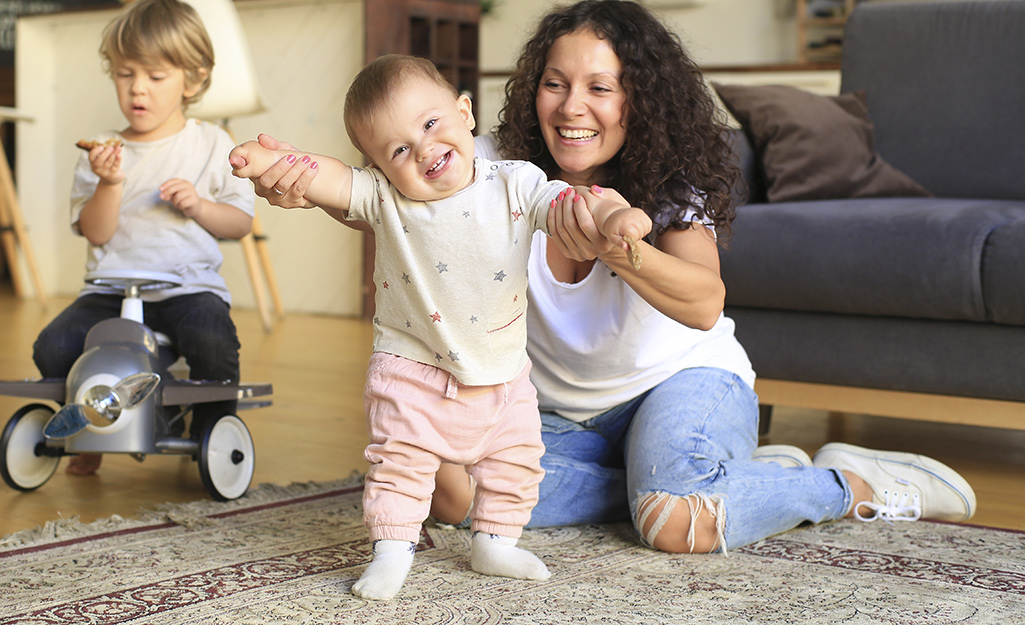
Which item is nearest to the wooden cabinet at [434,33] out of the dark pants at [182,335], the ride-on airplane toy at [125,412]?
the dark pants at [182,335]

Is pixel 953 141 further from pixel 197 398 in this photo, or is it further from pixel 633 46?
pixel 197 398

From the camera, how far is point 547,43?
4.40ft

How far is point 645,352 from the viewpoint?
137 centimetres

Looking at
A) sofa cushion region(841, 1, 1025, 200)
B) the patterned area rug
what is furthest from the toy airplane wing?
sofa cushion region(841, 1, 1025, 200)

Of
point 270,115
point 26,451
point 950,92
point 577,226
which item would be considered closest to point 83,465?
point 26,451

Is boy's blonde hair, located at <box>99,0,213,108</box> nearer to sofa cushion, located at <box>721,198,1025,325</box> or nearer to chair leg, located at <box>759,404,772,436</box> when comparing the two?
sofa cushion, located at <box>721,198,1025,325</box>

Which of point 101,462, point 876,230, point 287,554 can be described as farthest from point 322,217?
point 287,554

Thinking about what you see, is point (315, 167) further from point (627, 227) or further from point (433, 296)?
point (627, 227)

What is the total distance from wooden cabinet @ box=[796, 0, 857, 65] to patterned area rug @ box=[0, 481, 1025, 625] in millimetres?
4154

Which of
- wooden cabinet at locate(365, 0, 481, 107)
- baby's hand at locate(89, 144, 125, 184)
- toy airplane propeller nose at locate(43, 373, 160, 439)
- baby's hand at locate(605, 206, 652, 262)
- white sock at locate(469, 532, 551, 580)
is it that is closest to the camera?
baby's hand at locate(605, 206, 652, 262)

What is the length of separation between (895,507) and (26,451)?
1185 mm

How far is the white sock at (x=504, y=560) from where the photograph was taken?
1079 millimetres

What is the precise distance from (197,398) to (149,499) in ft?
0.51

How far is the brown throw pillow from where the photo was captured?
2.06 metres
